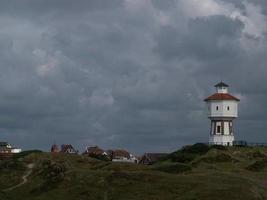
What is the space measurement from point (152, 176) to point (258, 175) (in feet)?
54.1

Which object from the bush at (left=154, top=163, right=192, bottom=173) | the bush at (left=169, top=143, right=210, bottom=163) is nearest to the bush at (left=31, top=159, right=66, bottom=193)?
the bush at (left=154, top=163, right=192, bottom=173)

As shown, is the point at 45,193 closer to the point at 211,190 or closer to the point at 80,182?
the point at 80,182

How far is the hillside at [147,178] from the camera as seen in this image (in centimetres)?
7131

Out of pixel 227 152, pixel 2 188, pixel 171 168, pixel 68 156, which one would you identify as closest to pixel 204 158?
pixel 227 152

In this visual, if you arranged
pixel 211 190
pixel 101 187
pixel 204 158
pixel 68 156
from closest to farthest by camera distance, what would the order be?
pixel 211 190, pixel 101 187, pixel 204 158, pixel 68 156

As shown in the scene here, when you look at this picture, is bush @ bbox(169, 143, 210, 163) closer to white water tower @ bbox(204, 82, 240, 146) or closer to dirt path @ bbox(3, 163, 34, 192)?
white water tower @ bbox(204, 82, 240, 146)

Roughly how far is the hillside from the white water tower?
9.32 m

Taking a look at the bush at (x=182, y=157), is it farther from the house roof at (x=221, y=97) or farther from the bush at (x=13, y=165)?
the bush at (x=13, y=165)

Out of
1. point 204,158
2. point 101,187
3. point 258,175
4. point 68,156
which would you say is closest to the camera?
point 101,187

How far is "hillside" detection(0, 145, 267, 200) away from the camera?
7131 cm

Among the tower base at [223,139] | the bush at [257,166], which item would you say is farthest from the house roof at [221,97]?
the bush at [257,166]

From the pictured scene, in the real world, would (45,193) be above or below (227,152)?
below

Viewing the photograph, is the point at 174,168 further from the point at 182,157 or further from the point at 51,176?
the point at 182,157

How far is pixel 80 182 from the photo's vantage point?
270 ft
